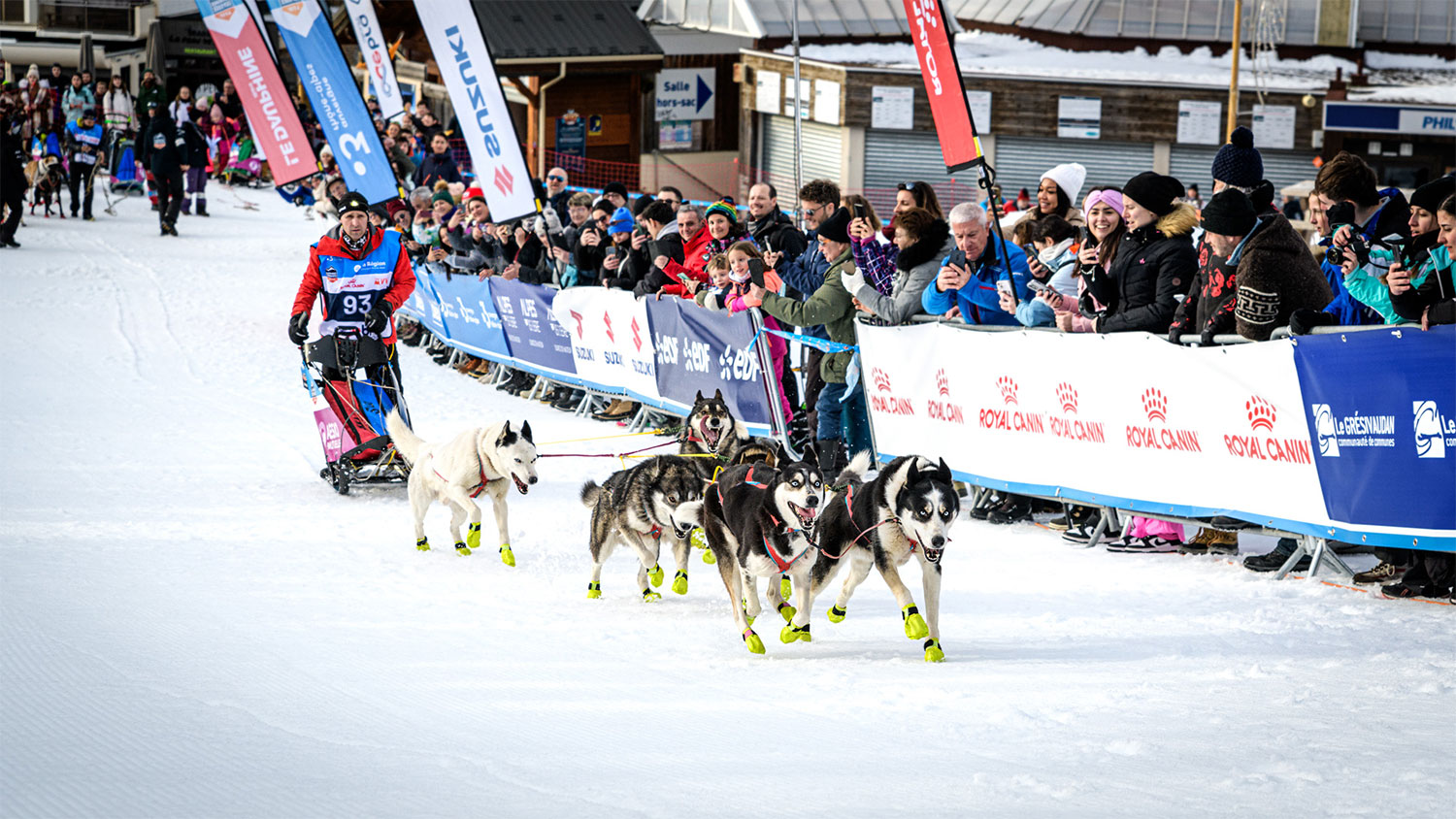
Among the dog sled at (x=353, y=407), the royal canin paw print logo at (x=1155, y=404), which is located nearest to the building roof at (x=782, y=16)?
the dog sled at (x=353, y=407)

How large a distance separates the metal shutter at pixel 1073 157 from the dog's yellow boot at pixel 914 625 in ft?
75.8

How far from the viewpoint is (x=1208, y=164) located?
27266mm

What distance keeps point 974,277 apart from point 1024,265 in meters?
0.44

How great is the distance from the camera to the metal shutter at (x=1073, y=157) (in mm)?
27766

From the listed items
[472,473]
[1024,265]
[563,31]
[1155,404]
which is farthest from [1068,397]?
[563,31]

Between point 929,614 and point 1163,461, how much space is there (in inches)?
75.8

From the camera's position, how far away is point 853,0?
30828 mm

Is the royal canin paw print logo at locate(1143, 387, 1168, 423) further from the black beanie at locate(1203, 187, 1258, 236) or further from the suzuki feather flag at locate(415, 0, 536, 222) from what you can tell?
the suzuki feather flag at locate(415, 0, 536, 222)

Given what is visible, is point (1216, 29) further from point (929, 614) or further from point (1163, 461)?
point (929, 614)

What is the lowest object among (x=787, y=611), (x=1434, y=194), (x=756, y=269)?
(x=787, y=611)

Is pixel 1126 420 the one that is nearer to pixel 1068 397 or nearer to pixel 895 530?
pixel 1068 397

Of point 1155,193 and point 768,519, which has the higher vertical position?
point 1155,193

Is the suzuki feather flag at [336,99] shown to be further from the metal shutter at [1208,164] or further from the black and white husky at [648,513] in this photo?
the metal shutter at [1208,164]

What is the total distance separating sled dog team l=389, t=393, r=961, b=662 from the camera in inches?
212
